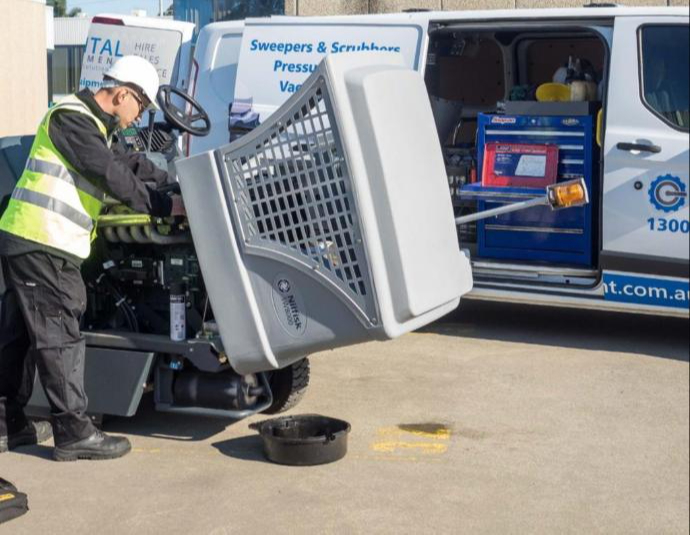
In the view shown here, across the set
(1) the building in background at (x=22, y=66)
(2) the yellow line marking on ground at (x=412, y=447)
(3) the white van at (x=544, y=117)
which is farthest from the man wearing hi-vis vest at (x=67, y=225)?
(1) the building in background at (x=22, y=66)

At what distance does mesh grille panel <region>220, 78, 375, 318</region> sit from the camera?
465 centimetres

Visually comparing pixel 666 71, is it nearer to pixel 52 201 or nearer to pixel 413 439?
pixel 413 439

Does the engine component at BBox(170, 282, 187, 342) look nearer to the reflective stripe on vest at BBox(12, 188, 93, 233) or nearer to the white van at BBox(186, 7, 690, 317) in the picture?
the reflective stripe on vest at BBox(12, 188, 93, 233)

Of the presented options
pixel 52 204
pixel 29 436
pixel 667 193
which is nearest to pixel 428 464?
pixel 29 436

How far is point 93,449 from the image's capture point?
5.30m

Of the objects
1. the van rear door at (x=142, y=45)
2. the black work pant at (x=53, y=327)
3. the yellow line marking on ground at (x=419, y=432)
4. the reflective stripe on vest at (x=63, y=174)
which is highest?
the van rear door at (x=142, y=45)

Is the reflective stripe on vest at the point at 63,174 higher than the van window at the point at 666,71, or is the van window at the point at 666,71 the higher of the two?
the van window at the point at 666,71

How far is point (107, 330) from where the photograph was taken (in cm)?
569

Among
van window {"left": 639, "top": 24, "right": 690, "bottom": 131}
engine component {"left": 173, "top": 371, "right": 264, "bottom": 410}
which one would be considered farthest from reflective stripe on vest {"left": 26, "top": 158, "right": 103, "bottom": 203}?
van window {"left": 639, "top": 24, "right": 690, "bottom": 131}

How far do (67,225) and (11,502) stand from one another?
4.00ft

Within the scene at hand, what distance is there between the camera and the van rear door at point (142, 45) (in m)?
9.33

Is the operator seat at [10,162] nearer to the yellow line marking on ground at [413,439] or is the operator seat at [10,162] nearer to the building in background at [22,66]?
the yellow line marking on ground at [413,439]

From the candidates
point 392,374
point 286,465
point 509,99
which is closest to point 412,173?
point 286,465

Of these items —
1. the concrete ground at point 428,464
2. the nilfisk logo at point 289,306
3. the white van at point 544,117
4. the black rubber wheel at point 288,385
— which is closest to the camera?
the concrete ground at point 428,464
